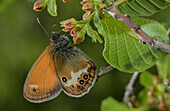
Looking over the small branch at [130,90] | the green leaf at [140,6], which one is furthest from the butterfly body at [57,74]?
the green leaf at [140,6]

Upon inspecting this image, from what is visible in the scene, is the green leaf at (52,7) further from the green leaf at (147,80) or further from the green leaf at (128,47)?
the green leaf at (147,80)

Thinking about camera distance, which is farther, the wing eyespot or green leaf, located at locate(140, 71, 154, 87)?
green leaf, located at locate(140, 71, 154, 87)

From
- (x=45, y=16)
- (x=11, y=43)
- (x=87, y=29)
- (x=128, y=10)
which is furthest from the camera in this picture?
(x=11, y=43)

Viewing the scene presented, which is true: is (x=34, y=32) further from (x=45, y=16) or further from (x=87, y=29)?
(x=87, y=29)

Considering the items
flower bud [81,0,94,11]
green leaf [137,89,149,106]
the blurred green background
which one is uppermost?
flower bud [81,0,94,11]

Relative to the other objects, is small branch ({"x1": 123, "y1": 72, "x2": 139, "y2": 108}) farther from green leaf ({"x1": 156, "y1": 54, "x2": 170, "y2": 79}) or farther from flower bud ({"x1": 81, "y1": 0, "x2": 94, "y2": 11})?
flower bud ({"x1": 81, "y1": 0, "x2": 94, "y2": 11})

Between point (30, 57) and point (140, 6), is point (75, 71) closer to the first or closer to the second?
point (140, 6)

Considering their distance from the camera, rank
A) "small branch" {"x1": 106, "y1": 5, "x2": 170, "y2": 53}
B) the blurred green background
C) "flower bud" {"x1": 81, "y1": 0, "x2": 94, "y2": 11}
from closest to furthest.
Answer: "small branch" {"x1": 106, "y1": 5, "x2": 170, "y2": 53} < "flower bud" {"x1": 81, "y1": 0, "x2": 94, "y2": 11} < the blurred green background

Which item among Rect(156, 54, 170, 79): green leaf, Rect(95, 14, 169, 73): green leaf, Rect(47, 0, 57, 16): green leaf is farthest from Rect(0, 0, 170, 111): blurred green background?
Rect(47, 0, 57, 16): green leaf

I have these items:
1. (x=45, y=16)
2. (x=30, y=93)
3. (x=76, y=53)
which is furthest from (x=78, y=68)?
(x=45, y=16)
